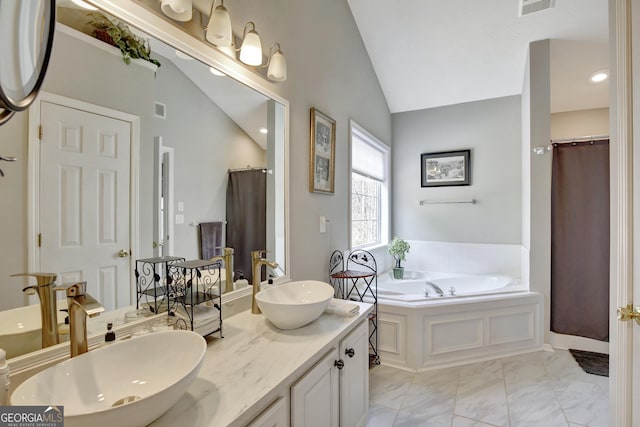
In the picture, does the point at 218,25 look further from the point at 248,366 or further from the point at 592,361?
the point at 592,361

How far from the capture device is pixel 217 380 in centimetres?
93

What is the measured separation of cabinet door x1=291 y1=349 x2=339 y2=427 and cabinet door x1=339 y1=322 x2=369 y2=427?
7 centimetres

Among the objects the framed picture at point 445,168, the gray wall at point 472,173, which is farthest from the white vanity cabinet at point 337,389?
the framed picture at point 445,168

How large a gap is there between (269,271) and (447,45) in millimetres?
2930

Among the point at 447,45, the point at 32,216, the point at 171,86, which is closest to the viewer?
the point at 32,216

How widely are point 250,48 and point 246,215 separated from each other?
88 centimetres

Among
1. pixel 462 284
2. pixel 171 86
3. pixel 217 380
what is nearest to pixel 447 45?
pixel 462 284

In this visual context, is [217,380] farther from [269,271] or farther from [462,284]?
[462,284]

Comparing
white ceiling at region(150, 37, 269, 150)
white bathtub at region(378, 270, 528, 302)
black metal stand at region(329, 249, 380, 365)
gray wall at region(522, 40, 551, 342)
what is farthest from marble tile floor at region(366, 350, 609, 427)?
white ceiling at region(150, 37, 269, 150)

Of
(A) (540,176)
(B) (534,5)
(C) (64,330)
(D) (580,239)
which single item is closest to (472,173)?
(A) (540,176)

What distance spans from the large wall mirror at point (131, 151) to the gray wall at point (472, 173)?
2.85 m

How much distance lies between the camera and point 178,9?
3.92 feet

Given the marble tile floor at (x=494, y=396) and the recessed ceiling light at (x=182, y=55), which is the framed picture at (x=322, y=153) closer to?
the recessed ceiling light at (x=182, y=55)

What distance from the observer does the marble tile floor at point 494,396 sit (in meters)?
1.90
